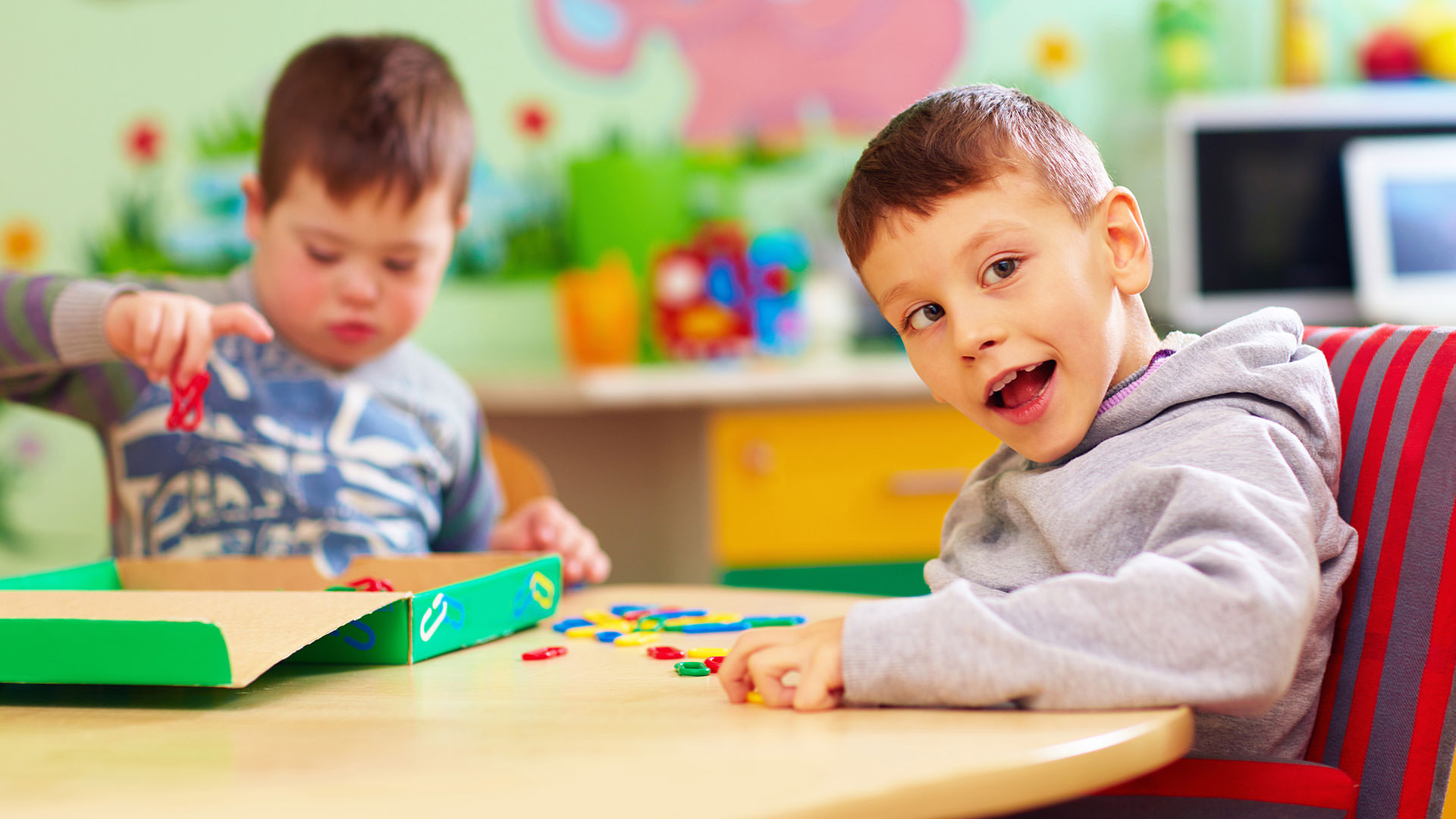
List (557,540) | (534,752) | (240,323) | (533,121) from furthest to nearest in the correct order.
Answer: (533,121), (557,540), (240,323), (534,752)

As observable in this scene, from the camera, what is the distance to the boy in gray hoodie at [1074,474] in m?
0.57

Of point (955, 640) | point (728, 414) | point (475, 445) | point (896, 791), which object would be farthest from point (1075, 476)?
point (728, 414)

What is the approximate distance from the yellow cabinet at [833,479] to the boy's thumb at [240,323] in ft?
3.91

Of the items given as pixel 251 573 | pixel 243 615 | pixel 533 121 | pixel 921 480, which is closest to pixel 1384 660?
pixel 243 615

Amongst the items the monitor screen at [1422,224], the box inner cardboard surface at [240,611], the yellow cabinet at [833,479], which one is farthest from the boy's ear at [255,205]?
the monitor screen at [1422,224]

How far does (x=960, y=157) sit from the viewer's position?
2.40ft

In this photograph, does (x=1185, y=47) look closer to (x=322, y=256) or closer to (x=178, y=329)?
(x=322, y=256)

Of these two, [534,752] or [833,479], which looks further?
[833,479]

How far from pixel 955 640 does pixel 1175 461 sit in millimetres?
175

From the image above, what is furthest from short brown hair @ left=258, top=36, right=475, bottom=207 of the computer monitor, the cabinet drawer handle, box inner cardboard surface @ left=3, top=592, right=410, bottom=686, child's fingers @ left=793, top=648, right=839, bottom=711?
the computer monitor

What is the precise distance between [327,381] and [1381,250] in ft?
6.52

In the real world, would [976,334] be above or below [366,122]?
below

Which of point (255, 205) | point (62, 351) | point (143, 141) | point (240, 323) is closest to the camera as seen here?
point (240, 323)

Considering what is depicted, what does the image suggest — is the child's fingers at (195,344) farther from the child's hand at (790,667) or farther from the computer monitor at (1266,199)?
the computer monitor at (1266,199)
